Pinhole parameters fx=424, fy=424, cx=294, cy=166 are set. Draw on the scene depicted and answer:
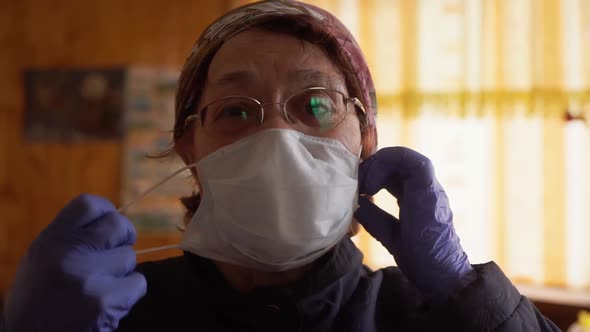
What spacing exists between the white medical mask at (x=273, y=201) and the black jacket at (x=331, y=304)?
7cm

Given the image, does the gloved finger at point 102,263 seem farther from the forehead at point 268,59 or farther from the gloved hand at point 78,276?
the forehead at point 268,59

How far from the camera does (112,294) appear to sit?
1.83 ft

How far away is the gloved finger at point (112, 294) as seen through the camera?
1.78ft

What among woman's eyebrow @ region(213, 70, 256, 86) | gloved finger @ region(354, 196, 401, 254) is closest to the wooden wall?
woman's eyebrow @ region(213, 70, 256, 86)

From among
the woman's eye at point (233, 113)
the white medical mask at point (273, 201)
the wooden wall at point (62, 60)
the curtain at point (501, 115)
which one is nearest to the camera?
the white medical mask at point (273, 201)

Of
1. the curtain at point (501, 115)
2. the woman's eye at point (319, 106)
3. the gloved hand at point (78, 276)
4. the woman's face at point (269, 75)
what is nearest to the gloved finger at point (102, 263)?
the gloved hand at point (78, 276)

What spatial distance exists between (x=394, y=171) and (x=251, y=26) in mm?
377

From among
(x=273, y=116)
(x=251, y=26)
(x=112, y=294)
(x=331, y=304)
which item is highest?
(x=251, y=26)

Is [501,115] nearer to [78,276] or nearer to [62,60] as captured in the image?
[78,276]

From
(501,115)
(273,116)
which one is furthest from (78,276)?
(501,115)

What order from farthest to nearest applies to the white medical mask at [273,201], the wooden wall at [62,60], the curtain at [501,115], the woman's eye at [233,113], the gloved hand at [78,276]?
the wooden wall at [62,60] → the curtain at [501,115] → the woman's eye at [233,113] → the white medical mask at [273,201] → the gloved hand at [78,276]

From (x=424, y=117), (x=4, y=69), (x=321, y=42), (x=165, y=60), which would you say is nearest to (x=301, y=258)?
(x=321, y=42)

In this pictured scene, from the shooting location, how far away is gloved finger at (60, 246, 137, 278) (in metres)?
0.55

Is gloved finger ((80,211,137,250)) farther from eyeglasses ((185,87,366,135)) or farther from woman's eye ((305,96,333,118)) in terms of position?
woman's eye ((305,96,333,118))
